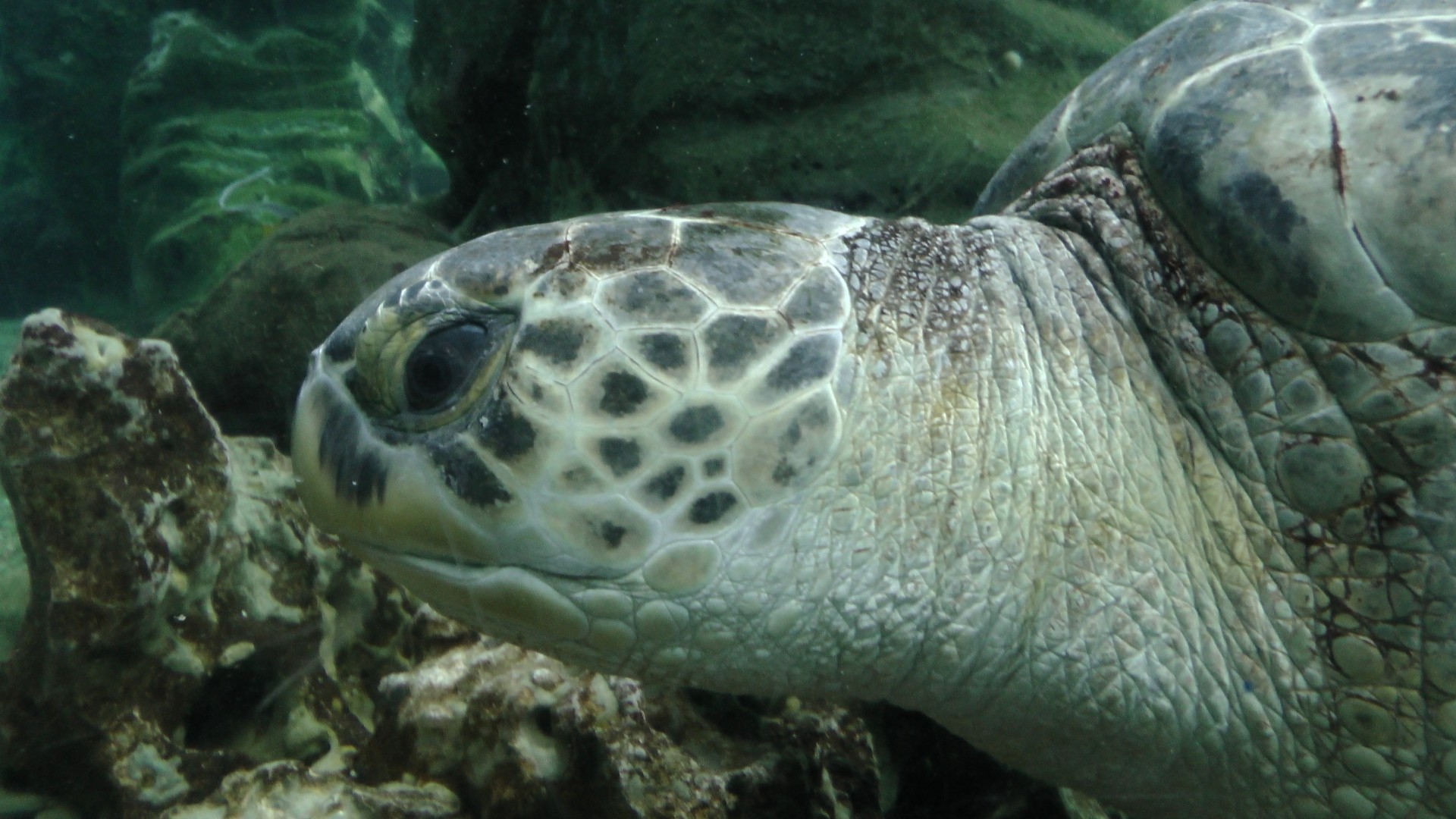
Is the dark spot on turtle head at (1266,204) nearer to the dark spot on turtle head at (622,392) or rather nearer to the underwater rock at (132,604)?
the dark spot on turtle head at (622,392)

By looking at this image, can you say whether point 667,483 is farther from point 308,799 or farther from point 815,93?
point 815,93

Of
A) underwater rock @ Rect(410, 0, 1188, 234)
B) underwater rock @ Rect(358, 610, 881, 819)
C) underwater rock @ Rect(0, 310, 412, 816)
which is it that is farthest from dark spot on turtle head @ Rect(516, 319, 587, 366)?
underwater rock @ Rect(410, 0, 1188, 234)

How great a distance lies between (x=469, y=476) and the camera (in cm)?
125

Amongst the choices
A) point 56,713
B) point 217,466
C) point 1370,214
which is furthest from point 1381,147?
point 56,713

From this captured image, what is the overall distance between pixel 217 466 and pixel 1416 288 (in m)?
2.26

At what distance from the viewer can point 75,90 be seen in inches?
393

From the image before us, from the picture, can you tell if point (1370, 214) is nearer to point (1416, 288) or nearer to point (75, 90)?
point (1416, 288)

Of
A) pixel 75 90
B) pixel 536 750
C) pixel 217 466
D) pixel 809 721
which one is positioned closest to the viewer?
pixel 536 750

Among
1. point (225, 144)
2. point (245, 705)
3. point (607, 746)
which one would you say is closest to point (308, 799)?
point (607, 746)

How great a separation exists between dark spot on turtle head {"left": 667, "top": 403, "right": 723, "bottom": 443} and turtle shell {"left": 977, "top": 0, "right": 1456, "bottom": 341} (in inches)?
30.6

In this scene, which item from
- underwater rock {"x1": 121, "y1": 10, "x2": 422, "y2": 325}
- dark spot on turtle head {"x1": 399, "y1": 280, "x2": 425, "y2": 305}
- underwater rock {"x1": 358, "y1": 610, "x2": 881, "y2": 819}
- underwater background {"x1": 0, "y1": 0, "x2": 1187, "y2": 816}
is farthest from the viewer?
underwater rock {"x1": 121, "y1": 10, "x2": 422, "y2": 325}

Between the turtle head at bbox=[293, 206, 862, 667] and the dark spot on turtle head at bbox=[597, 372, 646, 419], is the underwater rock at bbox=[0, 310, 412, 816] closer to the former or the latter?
the turtle head at bbox=[293, 206, 862, 667]

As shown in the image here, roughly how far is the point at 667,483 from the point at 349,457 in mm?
461

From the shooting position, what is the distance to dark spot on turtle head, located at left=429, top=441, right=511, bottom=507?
48.6 inches
